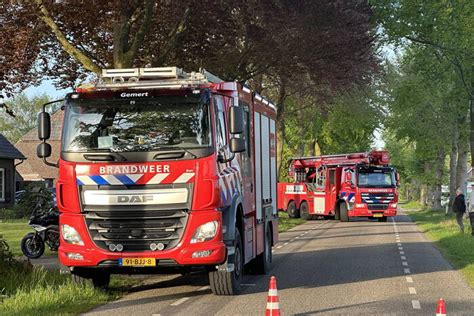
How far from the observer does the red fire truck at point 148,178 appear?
1074cm

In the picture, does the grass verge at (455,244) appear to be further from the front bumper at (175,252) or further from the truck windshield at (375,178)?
the front bumper at (175,252)

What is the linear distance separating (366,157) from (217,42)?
15719 mm

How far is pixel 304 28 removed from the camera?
64.5 feet

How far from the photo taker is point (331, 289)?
12.4 metres

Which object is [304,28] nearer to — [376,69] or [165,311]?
[376,69]

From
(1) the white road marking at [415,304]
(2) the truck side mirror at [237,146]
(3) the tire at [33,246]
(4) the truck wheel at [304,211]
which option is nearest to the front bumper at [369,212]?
(4) the truck wheel at [304,211]

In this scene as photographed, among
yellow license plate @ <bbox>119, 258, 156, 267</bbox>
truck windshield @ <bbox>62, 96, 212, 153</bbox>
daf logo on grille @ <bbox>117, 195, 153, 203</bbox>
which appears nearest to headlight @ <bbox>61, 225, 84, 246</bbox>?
yellow license plate @ <bbox>119, 258, 156, 267</bbox>

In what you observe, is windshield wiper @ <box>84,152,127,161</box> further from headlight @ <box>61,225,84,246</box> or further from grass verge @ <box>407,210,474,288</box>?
grass verge @ <box>407,210,474,288</box>

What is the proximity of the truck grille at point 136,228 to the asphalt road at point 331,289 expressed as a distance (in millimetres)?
916

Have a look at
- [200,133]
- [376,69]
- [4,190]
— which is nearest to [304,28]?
[376,69]

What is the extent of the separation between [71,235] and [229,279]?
250 cm

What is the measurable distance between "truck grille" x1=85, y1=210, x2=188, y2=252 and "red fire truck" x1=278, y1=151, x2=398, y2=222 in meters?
25.1

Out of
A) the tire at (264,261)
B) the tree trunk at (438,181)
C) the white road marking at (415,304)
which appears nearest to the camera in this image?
the white road marking at (415,304)

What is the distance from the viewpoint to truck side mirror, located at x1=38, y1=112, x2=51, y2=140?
11102 mm
